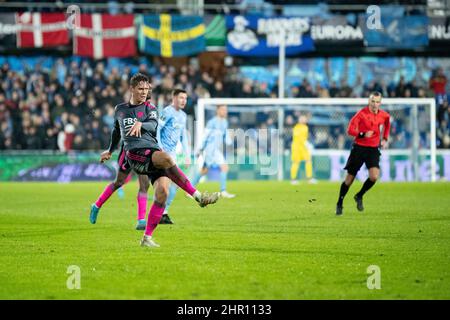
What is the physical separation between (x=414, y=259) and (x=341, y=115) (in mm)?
24887

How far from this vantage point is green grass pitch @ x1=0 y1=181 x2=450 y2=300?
31.2 ft

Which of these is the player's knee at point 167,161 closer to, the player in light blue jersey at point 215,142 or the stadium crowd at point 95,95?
the player in light blue jersey at point 215,142

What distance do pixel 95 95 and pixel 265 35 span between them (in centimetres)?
710

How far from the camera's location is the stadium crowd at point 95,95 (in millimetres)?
35094

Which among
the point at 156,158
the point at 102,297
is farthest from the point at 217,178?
the point at 102,297

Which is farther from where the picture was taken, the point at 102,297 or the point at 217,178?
the point at 217,178

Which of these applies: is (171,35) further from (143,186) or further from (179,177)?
(179,177)

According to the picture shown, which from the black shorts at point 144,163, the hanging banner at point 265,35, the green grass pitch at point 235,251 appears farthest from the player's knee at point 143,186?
the hanging banner at point 265,35

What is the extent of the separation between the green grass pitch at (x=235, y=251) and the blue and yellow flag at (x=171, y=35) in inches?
629

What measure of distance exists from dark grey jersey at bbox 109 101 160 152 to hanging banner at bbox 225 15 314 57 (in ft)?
80.6

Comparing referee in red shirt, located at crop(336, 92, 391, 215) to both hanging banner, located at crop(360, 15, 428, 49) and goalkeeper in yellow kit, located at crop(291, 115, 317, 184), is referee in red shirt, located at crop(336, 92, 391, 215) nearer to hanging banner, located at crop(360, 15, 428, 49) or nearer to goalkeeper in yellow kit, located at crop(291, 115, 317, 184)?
goalkeeper in yellow kit, located at crop(291, 115, 317, 184)

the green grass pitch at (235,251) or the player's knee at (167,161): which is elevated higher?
the player's knee at (167,161)

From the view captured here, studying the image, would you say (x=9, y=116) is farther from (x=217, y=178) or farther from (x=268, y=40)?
(x=268, y=40)
